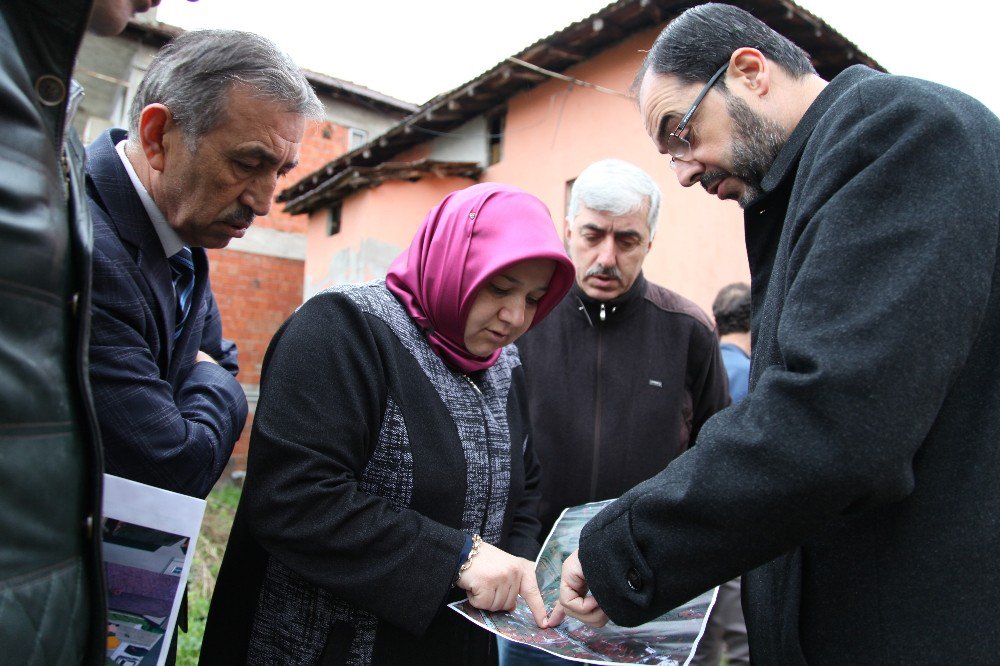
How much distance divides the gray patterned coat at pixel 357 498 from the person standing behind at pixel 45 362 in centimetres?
52

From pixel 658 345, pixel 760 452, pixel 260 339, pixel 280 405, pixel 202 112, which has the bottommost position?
pixel 260 339

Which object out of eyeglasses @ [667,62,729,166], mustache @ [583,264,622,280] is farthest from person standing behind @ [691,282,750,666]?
eyeglasses @ [667,62,729,166]

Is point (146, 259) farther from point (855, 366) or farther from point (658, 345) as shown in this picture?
point (658, 345)

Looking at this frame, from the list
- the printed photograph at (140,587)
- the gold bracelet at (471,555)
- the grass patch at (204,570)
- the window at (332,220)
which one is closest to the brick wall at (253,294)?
the window at (332,220)

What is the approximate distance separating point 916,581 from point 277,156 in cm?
147

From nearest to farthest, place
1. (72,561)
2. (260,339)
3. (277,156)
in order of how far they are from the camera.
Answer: (72,561)
(277,156)
(260,339)

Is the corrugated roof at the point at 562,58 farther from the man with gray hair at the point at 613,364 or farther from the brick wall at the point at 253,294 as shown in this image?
the man with gray hair at the point at 613,364

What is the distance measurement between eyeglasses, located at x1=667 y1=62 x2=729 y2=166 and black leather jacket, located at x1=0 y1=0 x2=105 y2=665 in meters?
1.17

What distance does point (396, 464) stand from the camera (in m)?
1.60

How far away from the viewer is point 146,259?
1487 mm

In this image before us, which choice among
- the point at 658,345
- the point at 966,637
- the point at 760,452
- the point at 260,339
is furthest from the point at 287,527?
the point at 260,339

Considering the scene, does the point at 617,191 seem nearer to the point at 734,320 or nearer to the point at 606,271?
the point at 606,271

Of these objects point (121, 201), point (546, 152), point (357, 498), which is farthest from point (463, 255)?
point (546, 152)

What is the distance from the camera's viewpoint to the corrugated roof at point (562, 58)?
270 inches
